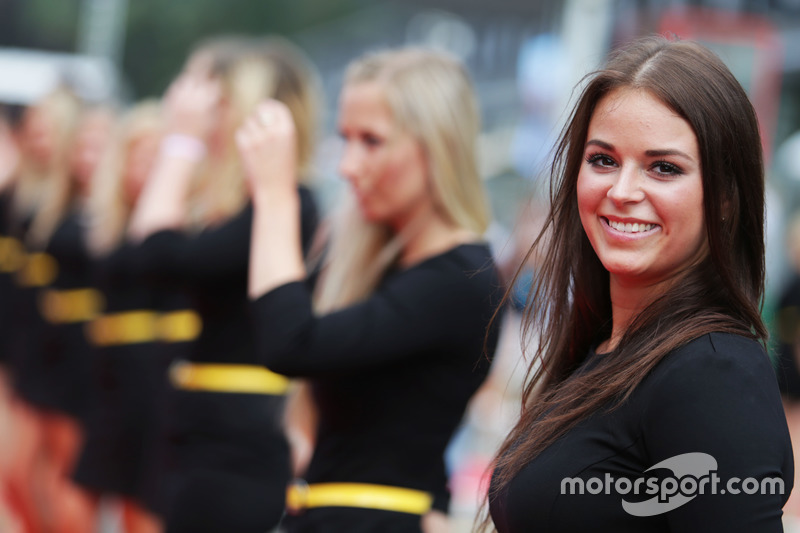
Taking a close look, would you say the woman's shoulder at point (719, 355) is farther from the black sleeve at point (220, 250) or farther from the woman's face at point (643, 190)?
the black sleeve at point (220, 250)

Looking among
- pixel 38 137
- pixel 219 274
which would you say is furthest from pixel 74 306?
pixel 219 274

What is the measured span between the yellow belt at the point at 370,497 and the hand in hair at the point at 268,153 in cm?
69

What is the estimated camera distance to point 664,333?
1436 mm

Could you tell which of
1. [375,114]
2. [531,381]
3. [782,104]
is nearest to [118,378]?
[375,114]

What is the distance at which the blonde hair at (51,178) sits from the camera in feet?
16.4

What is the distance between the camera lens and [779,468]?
4.14 feet

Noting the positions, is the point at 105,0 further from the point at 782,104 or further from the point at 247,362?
the point at 247,362

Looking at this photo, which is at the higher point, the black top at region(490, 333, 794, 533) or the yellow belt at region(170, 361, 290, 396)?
the black top at region(490, 333, 794, 533)

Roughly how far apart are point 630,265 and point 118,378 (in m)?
3.09

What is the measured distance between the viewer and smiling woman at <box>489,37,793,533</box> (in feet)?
4.21

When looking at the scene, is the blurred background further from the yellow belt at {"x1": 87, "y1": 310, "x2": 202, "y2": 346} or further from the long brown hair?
the yellow belt at {"x1": 87, "y1": 310, "x2": 202, "y2": 346}

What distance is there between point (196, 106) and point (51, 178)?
219 cm

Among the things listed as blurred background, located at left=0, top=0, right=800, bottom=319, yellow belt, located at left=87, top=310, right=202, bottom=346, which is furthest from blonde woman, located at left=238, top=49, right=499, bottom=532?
yellow belt, located at left=87, top=310, right=202, bottom=346

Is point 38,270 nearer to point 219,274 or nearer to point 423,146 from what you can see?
point 219,274
